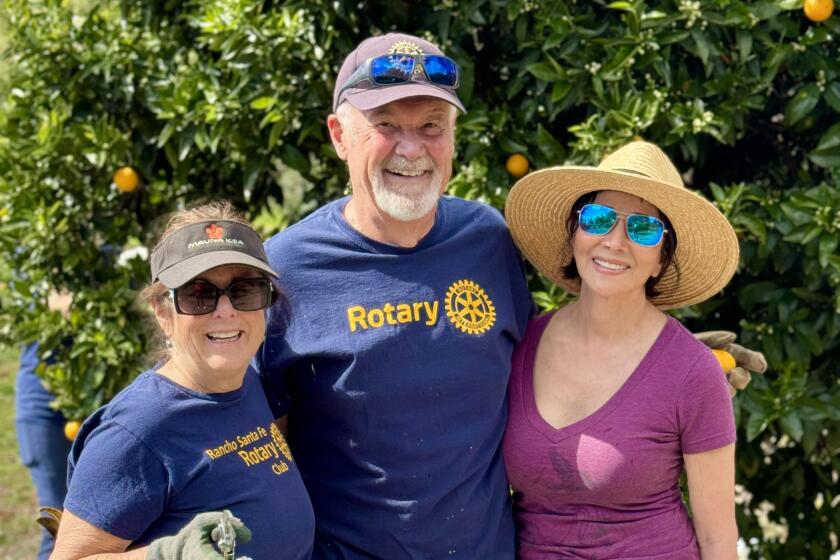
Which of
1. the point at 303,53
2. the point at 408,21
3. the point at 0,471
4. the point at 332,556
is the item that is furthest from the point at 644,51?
the point at 0,471

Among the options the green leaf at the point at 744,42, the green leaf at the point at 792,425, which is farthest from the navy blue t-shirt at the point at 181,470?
the green leaf at the point at 744,42

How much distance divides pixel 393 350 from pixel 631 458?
2.02 feet

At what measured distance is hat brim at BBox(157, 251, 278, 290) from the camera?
8.18 ft

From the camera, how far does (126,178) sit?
4258 mm

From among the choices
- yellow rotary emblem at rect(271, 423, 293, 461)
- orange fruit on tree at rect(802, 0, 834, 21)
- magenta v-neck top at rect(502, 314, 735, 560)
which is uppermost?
orange fruit on tree at rect(802, 0, 834, 21)

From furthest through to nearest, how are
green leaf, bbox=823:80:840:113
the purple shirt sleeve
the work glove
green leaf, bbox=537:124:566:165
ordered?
1. green leaf, bbox=537:124:566:165
2. green leaf, bbox=823:80:840:113
3. the work glove
4. the purple shirt sleeve

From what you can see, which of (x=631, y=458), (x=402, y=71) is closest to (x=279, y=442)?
(x=631, y=458)

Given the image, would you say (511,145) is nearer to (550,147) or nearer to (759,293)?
(550,147)

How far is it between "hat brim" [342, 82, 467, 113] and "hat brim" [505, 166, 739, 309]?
343 mm

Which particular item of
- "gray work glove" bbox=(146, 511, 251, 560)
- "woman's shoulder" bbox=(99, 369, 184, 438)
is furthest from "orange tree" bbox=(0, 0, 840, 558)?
"gray work glove" bbox=(146, 511, 251, 560)

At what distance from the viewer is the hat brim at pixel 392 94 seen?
9.27 ft

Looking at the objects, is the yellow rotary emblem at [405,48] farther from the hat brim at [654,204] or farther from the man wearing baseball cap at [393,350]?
the hat brim at [654,204]

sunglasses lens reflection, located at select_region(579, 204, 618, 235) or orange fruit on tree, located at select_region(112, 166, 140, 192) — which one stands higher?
orange fruit on tree, located at select_region(112, 166, 140, 192)

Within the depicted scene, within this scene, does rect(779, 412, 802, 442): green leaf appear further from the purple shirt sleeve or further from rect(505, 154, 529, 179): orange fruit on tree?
rect(505, 154, 529, 179): orange fruit on tree
